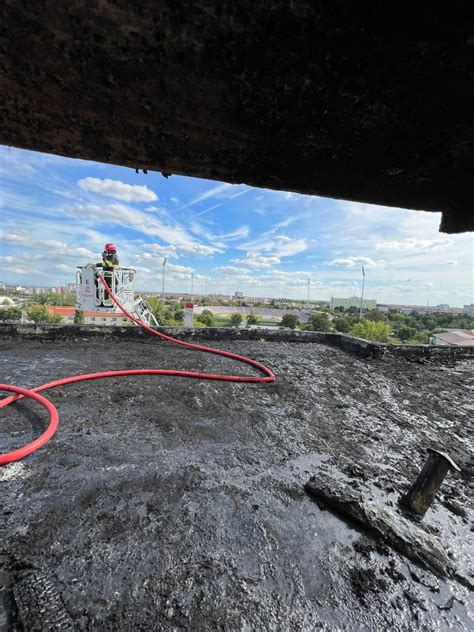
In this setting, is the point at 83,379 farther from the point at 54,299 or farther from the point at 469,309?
the point at 469,309

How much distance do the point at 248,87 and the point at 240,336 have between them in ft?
20.8

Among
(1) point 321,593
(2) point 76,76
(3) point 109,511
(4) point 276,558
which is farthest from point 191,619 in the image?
(2) point 76,76

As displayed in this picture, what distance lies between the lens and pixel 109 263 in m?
9.66

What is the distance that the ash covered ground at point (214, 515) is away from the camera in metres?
1.23

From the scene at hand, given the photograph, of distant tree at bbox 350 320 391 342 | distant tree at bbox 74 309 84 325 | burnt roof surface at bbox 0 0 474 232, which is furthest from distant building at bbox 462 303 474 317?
burnt roof surface at bbox 0 0 474 232

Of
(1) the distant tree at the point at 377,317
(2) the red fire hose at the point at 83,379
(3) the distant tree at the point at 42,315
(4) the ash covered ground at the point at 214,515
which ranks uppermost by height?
(2) the red fire hose at the point at 83,379

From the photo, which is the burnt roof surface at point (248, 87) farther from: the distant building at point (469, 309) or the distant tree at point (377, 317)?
the distant building at point (469, 309)

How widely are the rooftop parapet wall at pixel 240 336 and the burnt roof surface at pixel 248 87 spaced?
18.4 ft

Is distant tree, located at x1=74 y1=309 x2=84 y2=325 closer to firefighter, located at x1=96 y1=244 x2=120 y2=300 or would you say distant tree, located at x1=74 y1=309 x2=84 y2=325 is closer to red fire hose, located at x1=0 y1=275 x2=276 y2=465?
firefighter, located at x1=96 y1=244 x2=120 y2=300

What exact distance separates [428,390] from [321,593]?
12.7 ft

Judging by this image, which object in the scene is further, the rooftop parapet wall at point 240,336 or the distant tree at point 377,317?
the distant tree at point 377,317

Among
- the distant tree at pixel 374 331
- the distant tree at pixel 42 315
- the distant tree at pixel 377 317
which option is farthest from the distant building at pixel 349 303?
the distant tree at pixel 42 315

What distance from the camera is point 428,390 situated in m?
4.31

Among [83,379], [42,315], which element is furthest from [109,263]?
[42,315]
